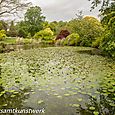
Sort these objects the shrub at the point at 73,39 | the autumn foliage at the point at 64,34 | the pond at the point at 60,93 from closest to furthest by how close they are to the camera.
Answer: the pond at the point at 60,93 < the shrub at the point at 73,39 < the autumn foliage at the point at 64,34

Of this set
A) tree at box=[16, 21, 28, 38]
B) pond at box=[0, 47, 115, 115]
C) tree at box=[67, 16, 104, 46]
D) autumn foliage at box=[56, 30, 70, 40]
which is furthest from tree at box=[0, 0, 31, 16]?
tree at box=[16, 21, 28, 38]

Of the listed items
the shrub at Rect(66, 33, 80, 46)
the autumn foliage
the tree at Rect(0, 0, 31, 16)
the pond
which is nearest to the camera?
the pond

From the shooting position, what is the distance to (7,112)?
186 inches

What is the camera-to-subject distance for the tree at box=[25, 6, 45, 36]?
6234 cm

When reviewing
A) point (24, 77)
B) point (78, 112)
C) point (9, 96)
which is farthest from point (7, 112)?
point (24, 77)

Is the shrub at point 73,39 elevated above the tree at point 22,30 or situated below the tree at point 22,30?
below

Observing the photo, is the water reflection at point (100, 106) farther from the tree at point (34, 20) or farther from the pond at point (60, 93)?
the tree at point (34, 20)

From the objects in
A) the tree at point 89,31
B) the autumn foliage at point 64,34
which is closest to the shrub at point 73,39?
the tree at point 89,31

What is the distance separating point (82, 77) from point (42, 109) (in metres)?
3.84

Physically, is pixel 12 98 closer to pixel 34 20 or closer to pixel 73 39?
pixel 73 39

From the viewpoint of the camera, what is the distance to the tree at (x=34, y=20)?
62.3 m

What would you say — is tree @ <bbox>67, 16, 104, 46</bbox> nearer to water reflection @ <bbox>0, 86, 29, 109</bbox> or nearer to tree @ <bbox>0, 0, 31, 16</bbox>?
tree @ <bbox>0, 0, 31, 16</bbox>

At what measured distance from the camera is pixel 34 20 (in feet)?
209

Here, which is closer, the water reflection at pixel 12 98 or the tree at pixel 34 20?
the water reflection at pixel 12 98
